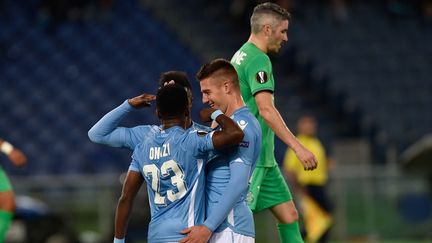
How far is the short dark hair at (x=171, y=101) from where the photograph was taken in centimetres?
659

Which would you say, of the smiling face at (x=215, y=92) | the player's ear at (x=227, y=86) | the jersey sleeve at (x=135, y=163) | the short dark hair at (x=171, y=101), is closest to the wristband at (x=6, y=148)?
the jersey sleeve at (x=135, y=163)

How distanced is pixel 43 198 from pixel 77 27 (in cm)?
575

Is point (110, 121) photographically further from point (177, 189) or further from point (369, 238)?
point (369, 238)

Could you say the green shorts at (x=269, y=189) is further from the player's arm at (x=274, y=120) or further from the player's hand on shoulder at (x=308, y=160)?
the player's hand on shoulder at (x=308, y=160)

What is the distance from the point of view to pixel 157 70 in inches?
816

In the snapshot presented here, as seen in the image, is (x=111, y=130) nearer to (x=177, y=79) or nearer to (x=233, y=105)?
(x=177, y=79)

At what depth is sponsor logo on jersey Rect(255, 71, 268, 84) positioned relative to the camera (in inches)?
309

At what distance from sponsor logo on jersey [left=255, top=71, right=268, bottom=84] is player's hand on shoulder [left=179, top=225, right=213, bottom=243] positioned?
1.64 metres

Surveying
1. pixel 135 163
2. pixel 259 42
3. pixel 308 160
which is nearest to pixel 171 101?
pixel 135 163

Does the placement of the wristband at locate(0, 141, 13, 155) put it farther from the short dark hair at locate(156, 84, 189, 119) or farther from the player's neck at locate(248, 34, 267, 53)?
the short dark hair at locate(156, 84, 189, 119)

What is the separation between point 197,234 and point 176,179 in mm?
358

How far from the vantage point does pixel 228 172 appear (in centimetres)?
682

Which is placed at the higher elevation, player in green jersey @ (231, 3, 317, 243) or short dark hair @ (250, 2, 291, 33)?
short dark hair @ (250, 2, 291, 33)

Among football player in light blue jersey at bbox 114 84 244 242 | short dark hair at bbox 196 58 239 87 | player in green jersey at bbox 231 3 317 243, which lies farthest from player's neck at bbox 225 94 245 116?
player in green jersey at bbox 231 3 317 243
